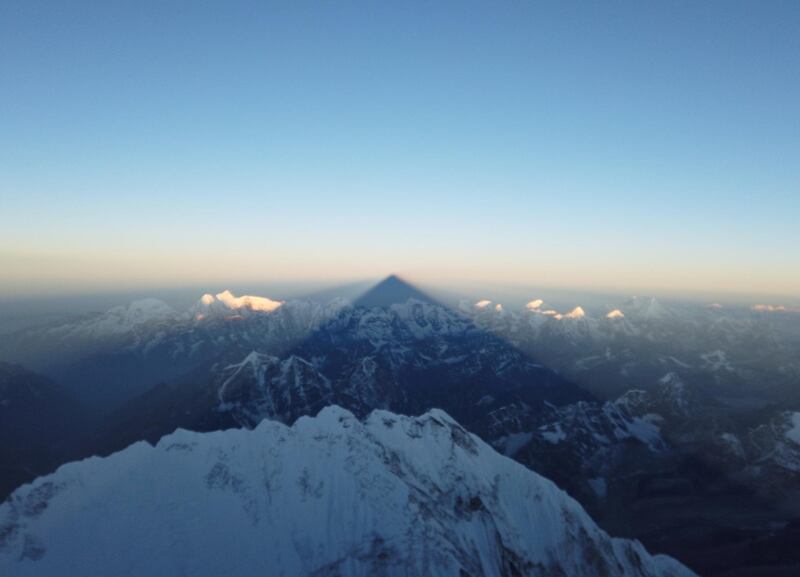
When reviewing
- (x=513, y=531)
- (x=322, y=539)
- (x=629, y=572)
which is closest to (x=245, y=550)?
(x=322, y=539)

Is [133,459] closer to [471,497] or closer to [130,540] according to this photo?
[130,540]

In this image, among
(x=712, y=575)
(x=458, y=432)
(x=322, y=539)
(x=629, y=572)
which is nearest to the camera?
(x=322, y=539)

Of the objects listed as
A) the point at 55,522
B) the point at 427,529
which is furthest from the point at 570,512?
the point at 55,522

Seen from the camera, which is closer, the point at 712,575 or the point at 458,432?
the point at 458,432

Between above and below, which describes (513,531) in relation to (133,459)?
below

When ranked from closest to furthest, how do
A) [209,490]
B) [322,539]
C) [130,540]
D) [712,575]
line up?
[130,540], [322,539], [209,490], [712,575]

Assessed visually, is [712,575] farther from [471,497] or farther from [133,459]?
[133,459]

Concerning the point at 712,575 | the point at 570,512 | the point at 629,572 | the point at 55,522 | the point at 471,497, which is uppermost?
the point at 55,522
